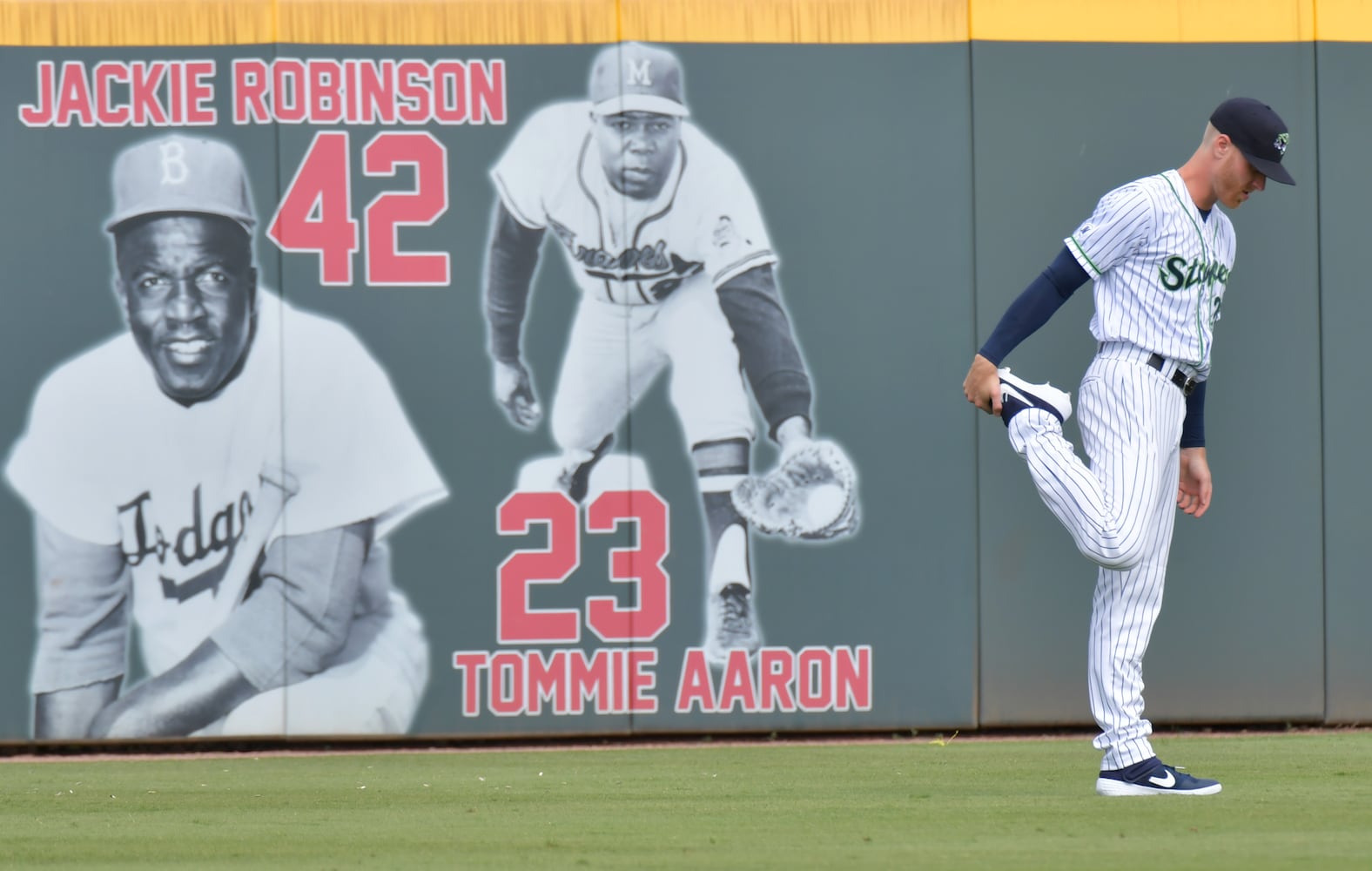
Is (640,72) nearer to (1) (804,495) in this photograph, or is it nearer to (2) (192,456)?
(1) (804,495)

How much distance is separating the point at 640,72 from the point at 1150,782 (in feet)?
10.2

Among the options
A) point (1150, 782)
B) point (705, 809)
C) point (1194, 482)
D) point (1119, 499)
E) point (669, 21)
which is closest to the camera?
point (1119, 499)

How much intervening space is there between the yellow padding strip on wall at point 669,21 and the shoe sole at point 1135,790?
2.92 metres

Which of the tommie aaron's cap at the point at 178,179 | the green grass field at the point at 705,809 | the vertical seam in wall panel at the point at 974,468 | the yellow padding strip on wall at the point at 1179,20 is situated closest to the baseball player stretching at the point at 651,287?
the vertical seam in wall panel at the point at 974,468

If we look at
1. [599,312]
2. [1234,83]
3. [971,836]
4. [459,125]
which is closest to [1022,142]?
[1234,83]

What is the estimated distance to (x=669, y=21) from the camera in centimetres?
585

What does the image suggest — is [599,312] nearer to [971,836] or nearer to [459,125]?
[459,125]

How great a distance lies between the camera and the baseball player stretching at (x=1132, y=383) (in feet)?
12.9

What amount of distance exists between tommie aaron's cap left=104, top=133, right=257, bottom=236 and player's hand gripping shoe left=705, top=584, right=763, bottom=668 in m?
2.15

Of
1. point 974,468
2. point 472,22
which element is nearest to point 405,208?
point 472,22

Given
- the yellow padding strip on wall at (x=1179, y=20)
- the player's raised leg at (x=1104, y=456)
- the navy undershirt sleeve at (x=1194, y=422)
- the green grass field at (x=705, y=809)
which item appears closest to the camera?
the green grass field at (x=705, y=809)

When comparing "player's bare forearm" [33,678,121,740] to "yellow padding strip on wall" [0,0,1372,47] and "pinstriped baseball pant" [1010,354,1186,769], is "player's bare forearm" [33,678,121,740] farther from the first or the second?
"pinstriped baseball pant" [1010,354,1186,769]

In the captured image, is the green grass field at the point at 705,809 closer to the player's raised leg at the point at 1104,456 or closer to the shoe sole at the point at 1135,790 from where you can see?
the shoe sole at the point at 1135,790

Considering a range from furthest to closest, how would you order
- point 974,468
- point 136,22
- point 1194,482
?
point 974,468
point 136,22
point 1194,482
